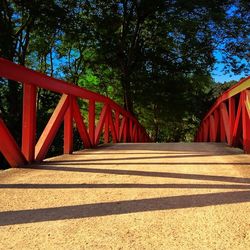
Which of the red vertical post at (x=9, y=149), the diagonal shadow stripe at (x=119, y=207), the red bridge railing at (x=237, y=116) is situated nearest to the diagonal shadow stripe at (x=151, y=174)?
the red vertical post at (x=9, y=149)

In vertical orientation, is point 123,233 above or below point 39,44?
below

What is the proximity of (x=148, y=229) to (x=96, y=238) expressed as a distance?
0.32 meters

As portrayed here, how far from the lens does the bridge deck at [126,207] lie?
225 cm

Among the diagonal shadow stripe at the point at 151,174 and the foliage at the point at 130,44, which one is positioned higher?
the foliage at the point at 130,44

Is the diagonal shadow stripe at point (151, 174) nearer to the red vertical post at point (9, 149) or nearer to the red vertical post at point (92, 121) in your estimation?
the red vertical post at point (9, 149)

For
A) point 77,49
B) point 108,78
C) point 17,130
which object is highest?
point 77,49

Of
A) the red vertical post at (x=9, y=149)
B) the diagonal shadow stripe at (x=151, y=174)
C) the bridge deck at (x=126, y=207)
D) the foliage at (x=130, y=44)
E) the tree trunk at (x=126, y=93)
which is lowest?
the bridge deck at (x=126, y=207)

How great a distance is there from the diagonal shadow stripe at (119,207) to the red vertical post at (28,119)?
80.1 inches

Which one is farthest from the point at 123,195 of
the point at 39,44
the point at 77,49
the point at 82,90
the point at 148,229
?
the point at 77,49

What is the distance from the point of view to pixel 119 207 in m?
2.88

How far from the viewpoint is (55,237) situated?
7.53ft

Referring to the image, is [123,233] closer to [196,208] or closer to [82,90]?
[196,208]

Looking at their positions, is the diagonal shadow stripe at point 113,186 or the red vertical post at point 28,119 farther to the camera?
the red vertical post at point 28,119

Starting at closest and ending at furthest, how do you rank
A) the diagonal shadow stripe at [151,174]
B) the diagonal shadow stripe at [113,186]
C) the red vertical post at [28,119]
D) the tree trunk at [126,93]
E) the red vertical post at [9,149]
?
the diagonal shadow stripe at [113,186], the diagonal shadow stripe at [151,174], the red vertical post at [9,149], the red vertical post at [28,119], the tree trunk at [126,93]
